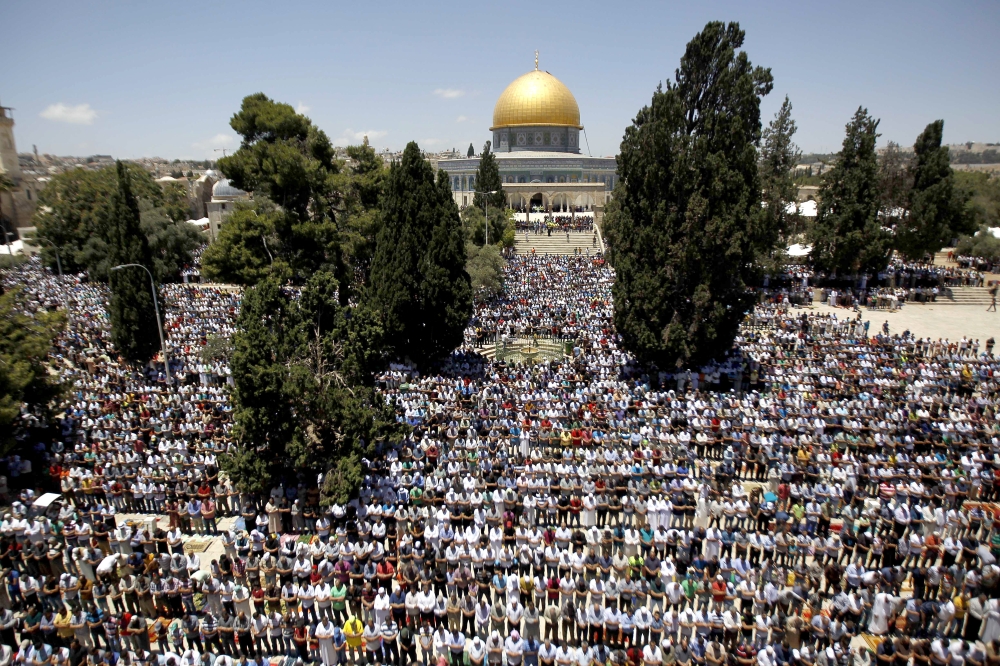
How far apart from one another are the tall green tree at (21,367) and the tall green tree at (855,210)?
34595 mm

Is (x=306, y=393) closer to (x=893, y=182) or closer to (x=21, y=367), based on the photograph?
(x=21, y=367)

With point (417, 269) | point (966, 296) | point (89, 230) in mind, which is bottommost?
point (966, 296)

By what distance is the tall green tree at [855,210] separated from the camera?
30.5m

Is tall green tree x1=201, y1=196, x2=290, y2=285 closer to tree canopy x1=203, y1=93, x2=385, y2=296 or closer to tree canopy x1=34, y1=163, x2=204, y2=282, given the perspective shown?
tree canopy x1=203, y1=93, x2=385, y2=296

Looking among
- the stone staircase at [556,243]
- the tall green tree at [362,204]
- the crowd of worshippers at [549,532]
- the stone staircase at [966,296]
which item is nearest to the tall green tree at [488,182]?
the stone staircase at [556,243]

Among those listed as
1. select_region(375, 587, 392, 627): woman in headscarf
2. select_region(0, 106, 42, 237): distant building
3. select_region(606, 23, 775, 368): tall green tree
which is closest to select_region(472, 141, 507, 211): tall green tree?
select_region(606, 23, 775, 368): tall green tree

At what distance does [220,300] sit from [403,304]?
15.4 meters

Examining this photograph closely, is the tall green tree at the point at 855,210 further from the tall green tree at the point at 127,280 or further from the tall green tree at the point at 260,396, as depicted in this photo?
the tall green tree at the point at 127,280

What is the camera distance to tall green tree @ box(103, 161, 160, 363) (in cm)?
1970

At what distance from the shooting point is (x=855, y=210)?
3069 cm

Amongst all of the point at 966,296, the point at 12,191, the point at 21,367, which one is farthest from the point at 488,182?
the point at 12,191

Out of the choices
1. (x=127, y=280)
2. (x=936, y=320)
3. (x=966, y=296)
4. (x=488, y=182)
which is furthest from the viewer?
(x=488, y=182)

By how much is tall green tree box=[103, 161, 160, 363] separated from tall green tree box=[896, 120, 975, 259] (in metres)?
38.4

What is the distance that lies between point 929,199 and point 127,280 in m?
40.0
